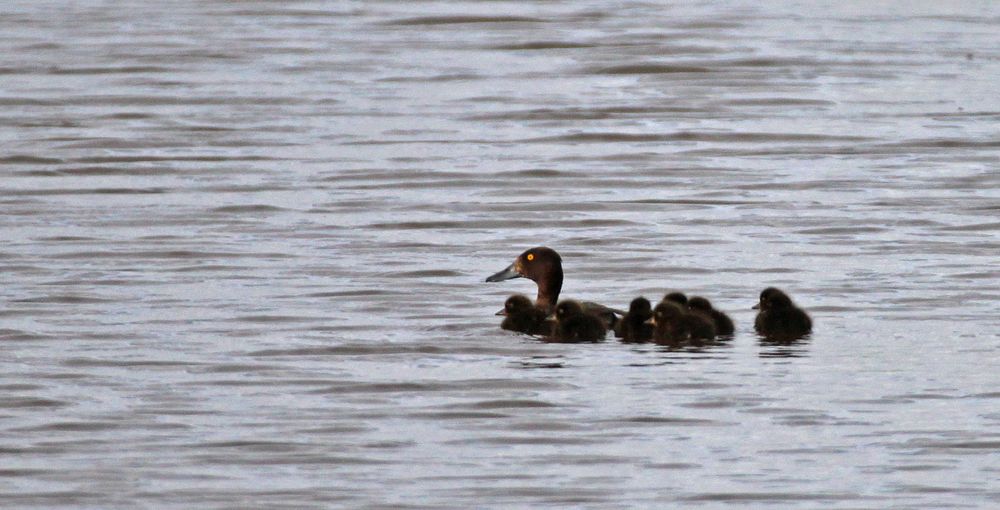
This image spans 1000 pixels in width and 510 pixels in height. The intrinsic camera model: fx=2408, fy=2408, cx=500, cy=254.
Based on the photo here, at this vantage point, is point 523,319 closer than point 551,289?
Yes

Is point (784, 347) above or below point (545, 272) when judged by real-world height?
below

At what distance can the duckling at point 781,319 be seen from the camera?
9.62 meters

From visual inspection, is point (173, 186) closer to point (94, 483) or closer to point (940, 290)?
point (940, 290)

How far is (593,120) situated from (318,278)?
6.23 meters

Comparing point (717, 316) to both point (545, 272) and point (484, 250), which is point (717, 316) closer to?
point (545, 272)

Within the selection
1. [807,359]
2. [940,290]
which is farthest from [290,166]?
[807,359]

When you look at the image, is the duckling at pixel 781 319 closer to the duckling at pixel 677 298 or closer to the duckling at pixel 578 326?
the duckling at pixel 677 298

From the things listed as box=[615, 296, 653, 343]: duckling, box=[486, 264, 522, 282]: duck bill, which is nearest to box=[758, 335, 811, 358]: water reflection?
box=[615, 296, 653, 343]: duckling

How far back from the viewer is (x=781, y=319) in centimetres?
963

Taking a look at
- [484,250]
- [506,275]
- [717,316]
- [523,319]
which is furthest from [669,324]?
[484,250]

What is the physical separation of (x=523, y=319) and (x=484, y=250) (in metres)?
2.45

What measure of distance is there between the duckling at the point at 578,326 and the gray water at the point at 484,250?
0.25 feet

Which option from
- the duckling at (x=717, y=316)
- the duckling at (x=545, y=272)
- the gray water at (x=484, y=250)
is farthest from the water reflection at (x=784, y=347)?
the duckling at (x=545, y=272)

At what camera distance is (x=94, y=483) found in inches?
291
